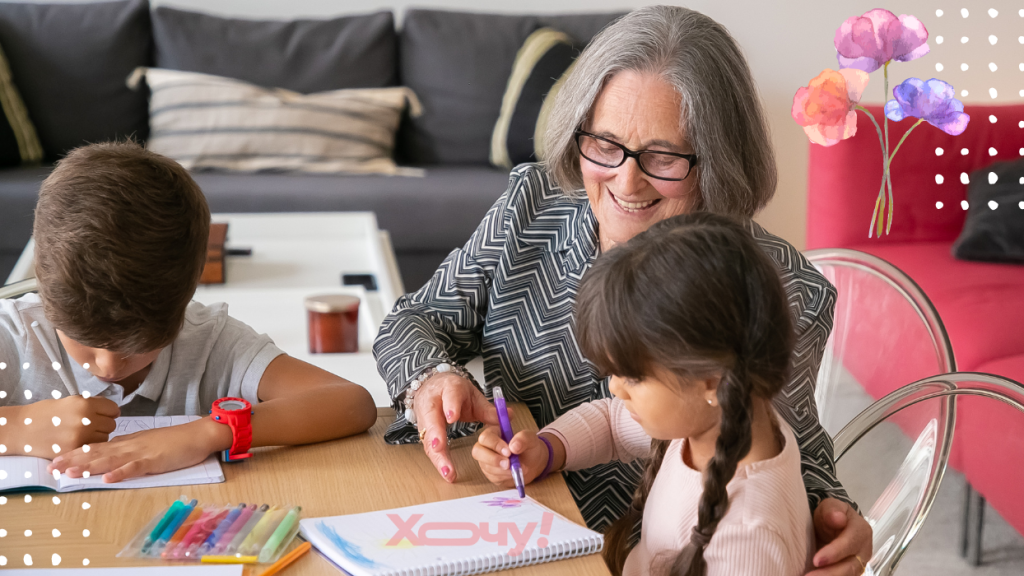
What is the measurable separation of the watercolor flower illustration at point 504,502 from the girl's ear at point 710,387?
21 centimetres

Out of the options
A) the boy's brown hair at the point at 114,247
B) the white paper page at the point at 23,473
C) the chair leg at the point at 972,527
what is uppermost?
the boy's brown hair at the point at 114,247

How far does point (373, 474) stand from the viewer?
913 millimetres

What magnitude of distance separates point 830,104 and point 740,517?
59 centimetres

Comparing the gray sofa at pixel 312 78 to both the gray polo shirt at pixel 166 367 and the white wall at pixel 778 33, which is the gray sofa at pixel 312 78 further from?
the gray polo shirt at pixel 166 367

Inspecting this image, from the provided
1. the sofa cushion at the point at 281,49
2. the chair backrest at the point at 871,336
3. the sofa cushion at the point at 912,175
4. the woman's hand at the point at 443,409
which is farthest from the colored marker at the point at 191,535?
the sofa cushion at the point at 281,49

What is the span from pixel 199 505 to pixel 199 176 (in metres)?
2.66

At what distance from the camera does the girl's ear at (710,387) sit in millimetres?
756

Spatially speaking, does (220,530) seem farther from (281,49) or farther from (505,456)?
(281,49)

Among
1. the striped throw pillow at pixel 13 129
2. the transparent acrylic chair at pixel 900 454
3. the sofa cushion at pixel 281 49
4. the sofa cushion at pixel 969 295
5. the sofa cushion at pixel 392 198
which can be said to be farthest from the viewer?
the sofa cushion at pixel 281 49

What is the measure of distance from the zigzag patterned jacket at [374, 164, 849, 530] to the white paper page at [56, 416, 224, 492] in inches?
10.1

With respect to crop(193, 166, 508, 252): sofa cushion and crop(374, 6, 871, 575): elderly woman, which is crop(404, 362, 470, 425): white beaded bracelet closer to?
crop(374, 6, 871, 575): elderly woman

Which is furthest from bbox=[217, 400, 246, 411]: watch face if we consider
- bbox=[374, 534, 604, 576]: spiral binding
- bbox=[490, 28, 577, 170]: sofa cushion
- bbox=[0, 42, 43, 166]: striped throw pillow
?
bbox=[0, 42, 43, 166]: striped throw pillow

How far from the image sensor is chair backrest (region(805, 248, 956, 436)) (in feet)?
4.57

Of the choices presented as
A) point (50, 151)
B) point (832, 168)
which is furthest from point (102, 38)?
point (832, 168)
